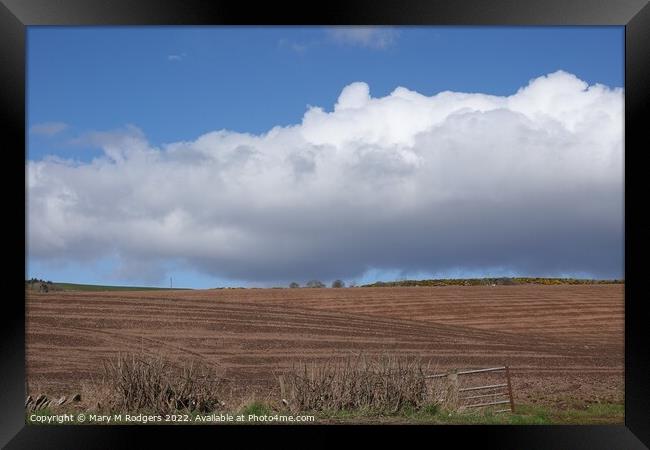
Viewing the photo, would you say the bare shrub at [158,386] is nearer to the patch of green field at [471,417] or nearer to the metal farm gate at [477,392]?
the patch of green field at [471,417]

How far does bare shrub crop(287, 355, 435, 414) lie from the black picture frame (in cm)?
130

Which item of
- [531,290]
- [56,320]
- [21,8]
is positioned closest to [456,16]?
[21,8]

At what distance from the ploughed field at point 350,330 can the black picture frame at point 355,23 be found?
A: 430 centimetres

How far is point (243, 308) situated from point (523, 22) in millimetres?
10633

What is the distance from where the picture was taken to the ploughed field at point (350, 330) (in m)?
9.02

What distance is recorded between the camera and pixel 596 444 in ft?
9.64

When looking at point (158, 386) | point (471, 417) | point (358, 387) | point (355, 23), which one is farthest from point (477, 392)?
point (355, 23)

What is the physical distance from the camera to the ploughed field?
29.6 ft

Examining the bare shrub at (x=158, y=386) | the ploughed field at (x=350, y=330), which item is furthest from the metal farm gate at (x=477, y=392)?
the bare shrub at (x=158, y=386)

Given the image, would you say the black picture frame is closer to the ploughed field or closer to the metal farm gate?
the metal farm gate

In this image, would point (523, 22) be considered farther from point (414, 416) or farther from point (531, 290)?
point (531, 290)

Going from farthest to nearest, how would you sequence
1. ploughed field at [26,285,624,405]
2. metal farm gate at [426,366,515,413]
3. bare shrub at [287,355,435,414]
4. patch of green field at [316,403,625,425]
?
ploughed field at [26,285,624,405], metal farm gate at [426,366,515,413], bare shrub at [287,355,435,414], patch of green field at [316,403,625,425]

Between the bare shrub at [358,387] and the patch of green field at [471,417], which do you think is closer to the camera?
the patch of green field at [471,417]

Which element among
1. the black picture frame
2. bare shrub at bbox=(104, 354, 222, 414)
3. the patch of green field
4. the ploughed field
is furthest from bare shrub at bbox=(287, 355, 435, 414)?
the ploughed field
